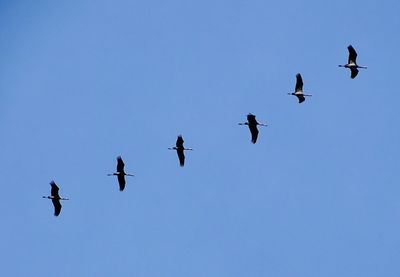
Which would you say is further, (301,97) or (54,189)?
(54,189)

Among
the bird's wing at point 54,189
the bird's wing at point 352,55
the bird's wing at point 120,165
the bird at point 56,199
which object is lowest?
the bird at point 56,199

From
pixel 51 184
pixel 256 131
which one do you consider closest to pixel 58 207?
pixel 51 184

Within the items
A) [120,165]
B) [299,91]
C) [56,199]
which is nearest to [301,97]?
[299,91]

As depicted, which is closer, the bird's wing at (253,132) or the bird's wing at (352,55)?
the bird's wing at (253,132)

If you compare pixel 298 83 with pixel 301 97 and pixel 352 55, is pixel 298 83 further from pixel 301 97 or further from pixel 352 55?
pixel 352 55

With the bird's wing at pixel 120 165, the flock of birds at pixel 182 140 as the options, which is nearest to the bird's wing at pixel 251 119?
the flock of birds at pixel 182 140

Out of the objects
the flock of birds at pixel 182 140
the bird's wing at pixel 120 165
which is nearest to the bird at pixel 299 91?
the flock of birds at pixel 182 140

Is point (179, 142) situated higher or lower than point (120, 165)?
higher

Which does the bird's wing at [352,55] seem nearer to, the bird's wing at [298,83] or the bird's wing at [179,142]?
the bird's wing at [298,83]

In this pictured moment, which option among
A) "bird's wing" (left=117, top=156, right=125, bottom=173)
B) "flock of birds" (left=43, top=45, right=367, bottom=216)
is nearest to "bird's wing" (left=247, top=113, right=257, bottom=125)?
"flock of birds" (left=43, top=45, right=367, bottom=216)

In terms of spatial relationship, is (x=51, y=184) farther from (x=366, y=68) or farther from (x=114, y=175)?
(x=366, y=68)

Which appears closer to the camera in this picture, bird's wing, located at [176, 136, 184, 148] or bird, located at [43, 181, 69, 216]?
bird's wing, located at [176, 136, 184, 148]

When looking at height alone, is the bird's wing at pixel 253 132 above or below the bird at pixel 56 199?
above

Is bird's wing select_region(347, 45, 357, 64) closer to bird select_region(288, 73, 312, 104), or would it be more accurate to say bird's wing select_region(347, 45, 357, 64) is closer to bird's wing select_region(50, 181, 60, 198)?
bird select_region(288, 73, 312, 104)
